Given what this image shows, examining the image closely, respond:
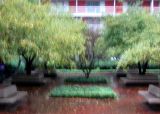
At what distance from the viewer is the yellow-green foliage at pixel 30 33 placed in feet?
46.6

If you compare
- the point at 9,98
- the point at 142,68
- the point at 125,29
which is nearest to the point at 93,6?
the point at 142,68

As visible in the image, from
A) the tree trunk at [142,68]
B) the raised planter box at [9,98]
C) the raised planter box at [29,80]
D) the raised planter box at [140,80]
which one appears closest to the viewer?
the raised planter box at [9,98]

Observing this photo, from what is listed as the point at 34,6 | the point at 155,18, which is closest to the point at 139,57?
the point at 34,6

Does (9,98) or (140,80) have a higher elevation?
(9,98)

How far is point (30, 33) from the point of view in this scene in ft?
47.7

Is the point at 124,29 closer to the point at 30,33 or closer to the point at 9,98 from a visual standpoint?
the point at 30,33

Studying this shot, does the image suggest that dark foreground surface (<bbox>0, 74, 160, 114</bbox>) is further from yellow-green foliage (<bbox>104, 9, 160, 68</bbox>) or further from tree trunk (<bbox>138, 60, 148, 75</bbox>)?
tree trunk (<bbox>138, 60, 148, 75</bbox>)

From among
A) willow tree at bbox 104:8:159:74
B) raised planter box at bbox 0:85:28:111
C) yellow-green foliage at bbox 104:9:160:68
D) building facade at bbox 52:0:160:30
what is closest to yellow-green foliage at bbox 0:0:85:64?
raised planter box at bbox 0:85:28:111

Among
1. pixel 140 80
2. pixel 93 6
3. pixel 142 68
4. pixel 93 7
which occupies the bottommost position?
pixel 140 80

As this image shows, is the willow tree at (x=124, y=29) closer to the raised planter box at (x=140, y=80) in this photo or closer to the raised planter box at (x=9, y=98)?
the raised planter box at (x=140, y=80)

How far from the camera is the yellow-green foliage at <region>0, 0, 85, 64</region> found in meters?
14.2

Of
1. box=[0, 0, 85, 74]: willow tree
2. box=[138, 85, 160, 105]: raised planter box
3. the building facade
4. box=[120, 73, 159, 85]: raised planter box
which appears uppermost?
the building facade

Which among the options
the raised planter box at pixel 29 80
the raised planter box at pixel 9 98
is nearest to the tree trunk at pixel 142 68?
the raised planter box at pixel 29 80

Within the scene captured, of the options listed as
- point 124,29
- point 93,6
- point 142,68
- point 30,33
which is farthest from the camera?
point 93,6
